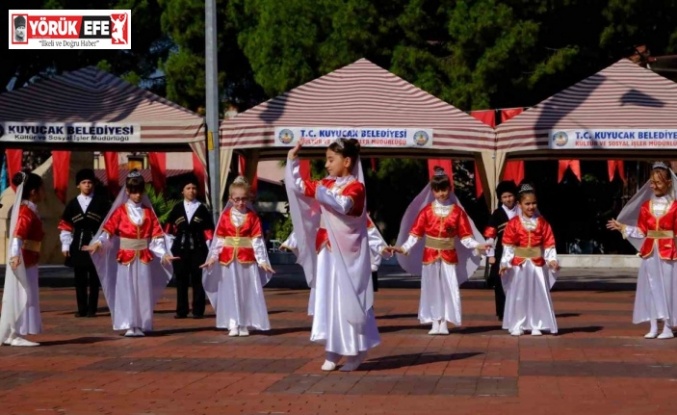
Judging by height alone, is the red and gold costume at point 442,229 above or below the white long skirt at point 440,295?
above

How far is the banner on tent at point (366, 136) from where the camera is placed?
80.2ft

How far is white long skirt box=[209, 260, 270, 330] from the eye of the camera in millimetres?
16672

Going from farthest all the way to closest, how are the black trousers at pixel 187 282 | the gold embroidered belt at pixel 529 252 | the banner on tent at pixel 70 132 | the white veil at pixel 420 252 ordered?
the banner on tent at pixel 70 132, the black trousers at pixel 187 282, the white veil at pixel 420 252, the gold embroidered belt at pixel 529 252

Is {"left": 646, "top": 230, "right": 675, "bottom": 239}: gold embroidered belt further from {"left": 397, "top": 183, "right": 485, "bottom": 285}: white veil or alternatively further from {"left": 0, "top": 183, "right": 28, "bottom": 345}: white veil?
{"left": 0, "top": 183, "right": 28, "bottom": 345}: white veil

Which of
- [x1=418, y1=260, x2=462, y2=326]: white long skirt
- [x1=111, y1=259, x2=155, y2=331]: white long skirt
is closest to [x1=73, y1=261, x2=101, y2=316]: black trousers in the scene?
[x1=111, y1=259, x2=155, y2=331]: white long skirt

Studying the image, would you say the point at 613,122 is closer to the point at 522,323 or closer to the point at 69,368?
the point at 522,323

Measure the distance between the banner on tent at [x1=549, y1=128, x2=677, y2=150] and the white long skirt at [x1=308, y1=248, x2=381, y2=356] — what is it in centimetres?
1228

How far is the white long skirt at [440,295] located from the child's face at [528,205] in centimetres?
100

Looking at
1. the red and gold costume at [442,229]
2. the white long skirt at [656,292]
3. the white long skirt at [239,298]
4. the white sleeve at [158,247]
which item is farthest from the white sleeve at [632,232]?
the white sleeve at [158,247]

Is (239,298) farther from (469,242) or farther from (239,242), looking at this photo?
(469,242)

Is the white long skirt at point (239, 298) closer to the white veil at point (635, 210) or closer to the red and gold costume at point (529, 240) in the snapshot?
the red and gold costume at point (529, 240)

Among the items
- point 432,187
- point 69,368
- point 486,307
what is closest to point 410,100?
point 486,307

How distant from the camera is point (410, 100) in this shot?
995 inches

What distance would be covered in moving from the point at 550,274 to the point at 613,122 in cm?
793
